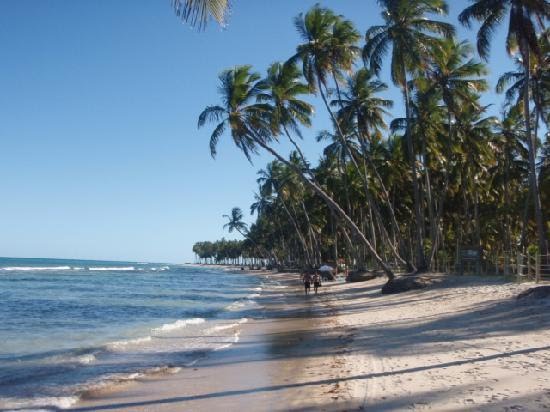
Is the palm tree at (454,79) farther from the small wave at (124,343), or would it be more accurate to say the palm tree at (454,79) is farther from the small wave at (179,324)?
the small wave at (124,343)

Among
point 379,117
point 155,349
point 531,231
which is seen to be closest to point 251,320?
point 155,349

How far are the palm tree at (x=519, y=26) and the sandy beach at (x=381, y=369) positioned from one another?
7.41 metres

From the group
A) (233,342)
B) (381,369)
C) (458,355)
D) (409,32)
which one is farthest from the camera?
(409,32)

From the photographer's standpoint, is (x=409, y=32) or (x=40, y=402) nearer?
(x=40, y=402)

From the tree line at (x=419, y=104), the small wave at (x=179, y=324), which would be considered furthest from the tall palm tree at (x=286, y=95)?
the small wave at (x=179, y=324)

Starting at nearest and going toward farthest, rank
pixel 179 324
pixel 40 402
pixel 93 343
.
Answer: pixel 40 402 → pixel 93 343 → pixel 179 324

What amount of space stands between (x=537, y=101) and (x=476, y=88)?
328cm

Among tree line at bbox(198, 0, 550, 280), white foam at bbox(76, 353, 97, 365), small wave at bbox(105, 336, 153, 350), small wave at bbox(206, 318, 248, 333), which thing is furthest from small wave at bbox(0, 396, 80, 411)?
tree line at bbox(198, 0, 550, 280)

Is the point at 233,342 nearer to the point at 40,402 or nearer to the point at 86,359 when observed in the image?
the point at 86,359

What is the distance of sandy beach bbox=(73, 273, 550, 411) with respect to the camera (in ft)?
22.8

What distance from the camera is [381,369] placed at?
8922 millimetres

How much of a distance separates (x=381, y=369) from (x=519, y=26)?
16.2 m

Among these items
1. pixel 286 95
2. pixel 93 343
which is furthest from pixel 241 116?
pixel 93 343

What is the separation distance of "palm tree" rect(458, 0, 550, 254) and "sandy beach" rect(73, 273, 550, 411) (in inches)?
292
